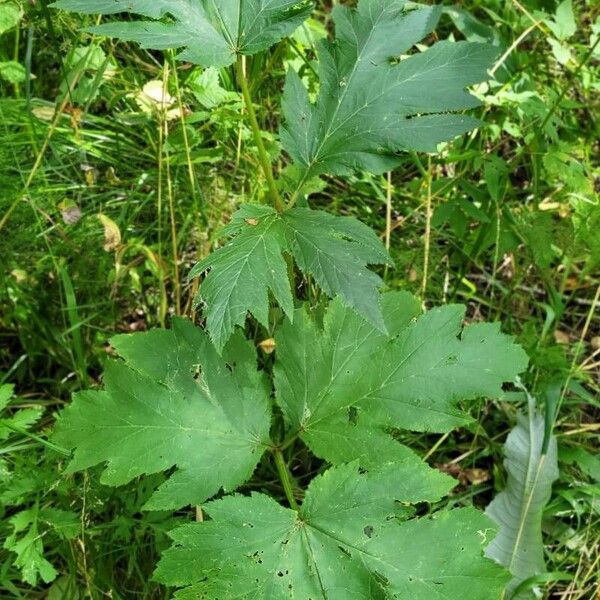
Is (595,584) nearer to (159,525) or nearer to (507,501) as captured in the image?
(507,501)

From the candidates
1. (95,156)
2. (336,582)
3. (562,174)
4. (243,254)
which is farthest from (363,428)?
(95,156)

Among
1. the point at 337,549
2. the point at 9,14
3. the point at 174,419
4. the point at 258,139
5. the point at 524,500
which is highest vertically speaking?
the point at 9,14

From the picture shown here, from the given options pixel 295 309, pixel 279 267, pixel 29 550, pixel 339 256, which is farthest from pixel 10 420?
pixel 339 256

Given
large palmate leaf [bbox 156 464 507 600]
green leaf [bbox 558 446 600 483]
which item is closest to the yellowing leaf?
large palmate leaf [bbox 156 464 507 600]

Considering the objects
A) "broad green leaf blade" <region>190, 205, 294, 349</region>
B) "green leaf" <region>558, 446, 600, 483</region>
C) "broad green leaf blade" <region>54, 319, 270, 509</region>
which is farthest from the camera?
"green leaf" <region>558, 446, 600, 483</region>

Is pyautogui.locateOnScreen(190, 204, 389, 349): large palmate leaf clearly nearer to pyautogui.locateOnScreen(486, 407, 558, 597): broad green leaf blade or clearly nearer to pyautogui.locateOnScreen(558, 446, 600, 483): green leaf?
pyautogui.locateOnScreen(486, 407, 558, 597): broad green leaf blade

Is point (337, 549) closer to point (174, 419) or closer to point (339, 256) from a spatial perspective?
point (174, 419)

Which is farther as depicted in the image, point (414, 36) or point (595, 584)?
point (595, 584)
